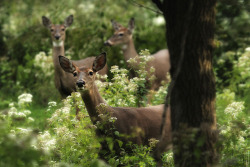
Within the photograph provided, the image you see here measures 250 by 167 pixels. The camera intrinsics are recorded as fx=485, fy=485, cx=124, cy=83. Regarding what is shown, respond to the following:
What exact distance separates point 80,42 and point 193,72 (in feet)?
28.7

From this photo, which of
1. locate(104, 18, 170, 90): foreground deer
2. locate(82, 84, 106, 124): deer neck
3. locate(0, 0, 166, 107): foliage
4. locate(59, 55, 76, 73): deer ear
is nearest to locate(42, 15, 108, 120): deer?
locate(0, 0, 166, 107): foliage

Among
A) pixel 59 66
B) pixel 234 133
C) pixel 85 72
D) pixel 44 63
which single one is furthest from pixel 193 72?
pixel 44 63

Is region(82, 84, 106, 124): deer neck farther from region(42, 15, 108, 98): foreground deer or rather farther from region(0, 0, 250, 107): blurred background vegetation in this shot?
region(0, 0, 250, 107): blurred background vegetation

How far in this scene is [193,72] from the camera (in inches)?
158

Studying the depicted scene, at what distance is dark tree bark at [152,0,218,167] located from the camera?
157 inches

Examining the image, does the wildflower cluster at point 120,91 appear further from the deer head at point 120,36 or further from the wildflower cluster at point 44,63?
the deer head at point 120,36

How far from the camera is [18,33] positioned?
552 inches

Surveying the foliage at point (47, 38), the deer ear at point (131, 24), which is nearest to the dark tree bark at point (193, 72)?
the foliage at point (47, 38)

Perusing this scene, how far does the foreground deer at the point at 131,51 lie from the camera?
1114 cm

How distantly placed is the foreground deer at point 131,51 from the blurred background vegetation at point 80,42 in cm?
39

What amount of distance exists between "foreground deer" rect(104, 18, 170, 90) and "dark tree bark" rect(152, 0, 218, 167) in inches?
264

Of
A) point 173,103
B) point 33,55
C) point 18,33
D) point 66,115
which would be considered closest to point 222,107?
point 66,115

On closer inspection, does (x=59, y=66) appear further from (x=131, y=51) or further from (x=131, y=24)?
(x=131, y=24)

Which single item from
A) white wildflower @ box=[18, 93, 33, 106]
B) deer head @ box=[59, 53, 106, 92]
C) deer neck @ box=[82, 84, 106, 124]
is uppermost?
deer head @ box=[59, 53, 106, 92]
